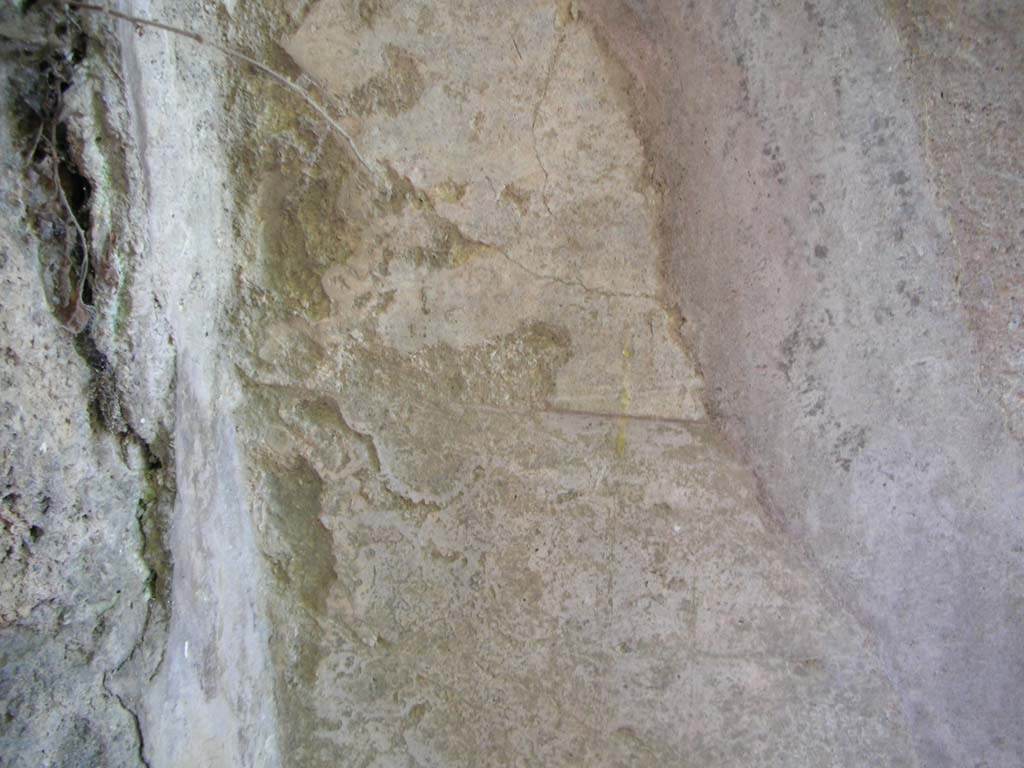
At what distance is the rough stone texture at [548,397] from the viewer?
161cm

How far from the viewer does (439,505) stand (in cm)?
187

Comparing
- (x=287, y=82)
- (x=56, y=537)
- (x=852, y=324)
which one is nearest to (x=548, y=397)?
(x=852, y=324)

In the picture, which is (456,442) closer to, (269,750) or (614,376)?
(614,376)

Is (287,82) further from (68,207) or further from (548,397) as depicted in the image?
(548,397)

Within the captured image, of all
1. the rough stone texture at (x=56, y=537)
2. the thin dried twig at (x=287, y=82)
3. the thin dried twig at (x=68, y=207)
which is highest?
the thin dried twig at (x=287, y=82)

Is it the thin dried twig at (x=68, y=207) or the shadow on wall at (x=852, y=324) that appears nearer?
the thin dried twig at (x=68, y=207)

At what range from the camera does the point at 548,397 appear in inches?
71.6

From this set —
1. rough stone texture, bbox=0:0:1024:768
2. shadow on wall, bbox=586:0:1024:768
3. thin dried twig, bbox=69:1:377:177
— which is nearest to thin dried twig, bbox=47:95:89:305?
rough stone texture, bbox=0:0:1024:768

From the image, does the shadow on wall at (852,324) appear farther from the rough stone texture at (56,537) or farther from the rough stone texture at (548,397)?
the rough stone texture at (56,537)

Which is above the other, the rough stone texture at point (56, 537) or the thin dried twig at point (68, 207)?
the thin dried twig at point (68, 207)

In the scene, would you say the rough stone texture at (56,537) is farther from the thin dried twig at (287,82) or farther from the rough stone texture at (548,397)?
the thin dried twig at (287,82)

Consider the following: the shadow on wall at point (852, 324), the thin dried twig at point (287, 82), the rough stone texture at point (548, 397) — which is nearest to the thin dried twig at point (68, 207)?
the rough stone texture at point (548, 397)

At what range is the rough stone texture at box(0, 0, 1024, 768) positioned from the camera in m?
1.61

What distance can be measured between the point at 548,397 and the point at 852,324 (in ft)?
2.17
